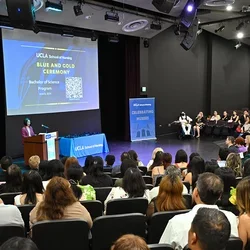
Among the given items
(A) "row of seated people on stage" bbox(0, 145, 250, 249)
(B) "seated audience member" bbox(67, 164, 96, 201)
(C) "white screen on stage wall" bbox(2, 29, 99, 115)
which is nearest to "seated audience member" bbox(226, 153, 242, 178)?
(A) "row of seated people on stage" bbox(0, 145, 250, 249)

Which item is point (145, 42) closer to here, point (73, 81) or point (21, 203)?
point (73, 81)

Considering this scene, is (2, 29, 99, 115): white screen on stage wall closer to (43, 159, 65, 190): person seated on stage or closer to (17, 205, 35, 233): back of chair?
(43, 159, 65, 190): person seated on stage

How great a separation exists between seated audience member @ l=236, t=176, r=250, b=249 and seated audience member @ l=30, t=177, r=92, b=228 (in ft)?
3.75

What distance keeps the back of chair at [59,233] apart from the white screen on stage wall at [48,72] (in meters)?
6.82

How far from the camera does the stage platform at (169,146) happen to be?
9.32 meters

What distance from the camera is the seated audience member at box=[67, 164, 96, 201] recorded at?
302 centimetres

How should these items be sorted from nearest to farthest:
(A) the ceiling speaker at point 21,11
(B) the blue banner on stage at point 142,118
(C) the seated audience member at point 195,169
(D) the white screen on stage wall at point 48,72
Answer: (C) the seated audience member at point 195,169, (A) the ceiling speaker at point 21,11, (D) the white screen on stage wall at point 48,72, (B) the blue banner on stage at point 142,118

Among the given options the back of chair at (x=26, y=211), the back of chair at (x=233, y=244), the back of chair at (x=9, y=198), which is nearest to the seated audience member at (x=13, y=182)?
the back of chair at (x=9, y=198)

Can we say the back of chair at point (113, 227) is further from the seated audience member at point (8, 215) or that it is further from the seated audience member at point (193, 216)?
the seated audience member at point (8, 215)

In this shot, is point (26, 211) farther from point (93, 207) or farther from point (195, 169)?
point (195, 169)

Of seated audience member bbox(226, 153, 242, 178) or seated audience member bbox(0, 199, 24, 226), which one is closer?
seated audience member bbox(0, 199, 24, 226)

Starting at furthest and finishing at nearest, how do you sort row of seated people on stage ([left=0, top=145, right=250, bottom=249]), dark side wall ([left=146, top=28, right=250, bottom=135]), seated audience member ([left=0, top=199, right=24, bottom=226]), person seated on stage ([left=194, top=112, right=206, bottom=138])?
dark side wall ([left=146, top=28, right=250, bottom=135]), person seated on stage ([left=194, top=112, right=206, bottom=138]), seated audience member ([left=0, top=199, right=24, bottom=226]), row of seated people on stage ([left=0, top=145, right=250, bottom=249])

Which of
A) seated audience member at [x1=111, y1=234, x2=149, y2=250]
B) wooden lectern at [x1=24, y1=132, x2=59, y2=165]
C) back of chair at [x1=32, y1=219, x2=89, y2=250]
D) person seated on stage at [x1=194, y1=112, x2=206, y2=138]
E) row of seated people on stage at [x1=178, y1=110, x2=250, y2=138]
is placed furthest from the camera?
person seated on stage at [x1=194, y1=112, x2=206, y2=138]

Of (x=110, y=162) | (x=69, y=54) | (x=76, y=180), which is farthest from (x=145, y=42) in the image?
(x=76, y=180)
